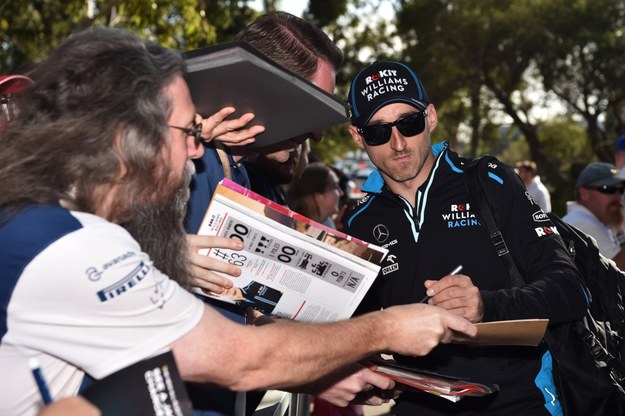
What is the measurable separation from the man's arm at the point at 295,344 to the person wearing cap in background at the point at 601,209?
423 centimetres

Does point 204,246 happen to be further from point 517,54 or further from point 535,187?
point 517,54

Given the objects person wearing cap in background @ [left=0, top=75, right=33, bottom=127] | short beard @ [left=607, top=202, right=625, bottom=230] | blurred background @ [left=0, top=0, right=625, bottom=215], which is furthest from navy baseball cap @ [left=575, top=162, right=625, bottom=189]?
blurred background @ [left=0, top=0, right=625, bottom=215]

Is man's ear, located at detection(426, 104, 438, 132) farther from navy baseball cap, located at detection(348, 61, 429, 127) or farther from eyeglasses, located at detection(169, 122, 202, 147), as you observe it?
eyeglasses, located at detection(169, 122, 202, 147)

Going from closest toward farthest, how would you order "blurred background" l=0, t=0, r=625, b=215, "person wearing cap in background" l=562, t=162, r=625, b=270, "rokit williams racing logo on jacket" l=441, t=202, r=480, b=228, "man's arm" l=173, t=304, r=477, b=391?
"man's arm" l=173, t=304, r=477, b=391 → "rokit williams racing logo on jacket" l=441, t=202, r=480, b=228 → "person wearing cap in background" l=562, t=162, r=625, b=270 → "blurred background" l=0, t=0, r=625, b=215

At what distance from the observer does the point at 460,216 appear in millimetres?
3303

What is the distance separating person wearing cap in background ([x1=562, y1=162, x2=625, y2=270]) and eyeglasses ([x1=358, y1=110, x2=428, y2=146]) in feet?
11.2

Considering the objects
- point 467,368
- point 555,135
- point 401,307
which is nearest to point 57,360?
point 401,307

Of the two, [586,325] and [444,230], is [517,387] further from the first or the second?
[444,230]

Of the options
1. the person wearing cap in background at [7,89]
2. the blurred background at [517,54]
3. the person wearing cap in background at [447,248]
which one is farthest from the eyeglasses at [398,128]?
the blurred background at [517,54]

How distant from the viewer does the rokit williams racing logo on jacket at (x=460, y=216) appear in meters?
3.27

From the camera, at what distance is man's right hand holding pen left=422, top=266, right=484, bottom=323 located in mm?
2836

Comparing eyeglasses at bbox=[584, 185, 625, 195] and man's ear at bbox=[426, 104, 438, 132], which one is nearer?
man's ear at bbox=[426, 104, 438, 132]

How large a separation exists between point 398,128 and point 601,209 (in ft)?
12.7

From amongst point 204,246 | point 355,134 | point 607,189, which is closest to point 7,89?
point 204,246
